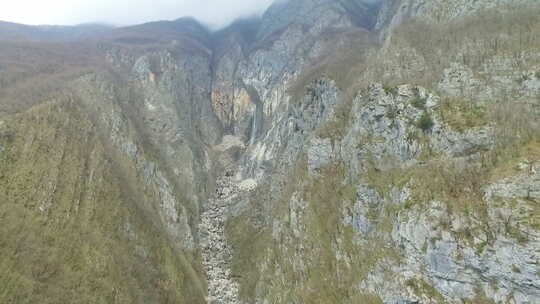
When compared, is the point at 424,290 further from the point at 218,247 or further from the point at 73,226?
the point at 73,226

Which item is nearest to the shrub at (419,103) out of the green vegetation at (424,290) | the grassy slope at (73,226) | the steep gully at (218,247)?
the green vegetation at (424,290)

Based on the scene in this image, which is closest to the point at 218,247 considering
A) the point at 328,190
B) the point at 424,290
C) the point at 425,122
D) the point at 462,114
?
the point at 328,190

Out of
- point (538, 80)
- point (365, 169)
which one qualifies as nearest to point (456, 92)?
point (538, 80)

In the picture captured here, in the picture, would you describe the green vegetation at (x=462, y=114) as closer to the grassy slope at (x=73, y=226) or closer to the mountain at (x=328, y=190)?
the mountain at (x=328, y=190)

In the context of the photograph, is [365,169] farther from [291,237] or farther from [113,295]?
[113,295]

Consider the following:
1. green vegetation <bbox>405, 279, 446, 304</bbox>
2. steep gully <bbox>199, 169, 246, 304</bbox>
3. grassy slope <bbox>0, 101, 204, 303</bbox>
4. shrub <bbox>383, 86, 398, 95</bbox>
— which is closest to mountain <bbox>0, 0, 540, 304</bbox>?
green vegetation <bbox>405, 279, 446, 304</bbox>

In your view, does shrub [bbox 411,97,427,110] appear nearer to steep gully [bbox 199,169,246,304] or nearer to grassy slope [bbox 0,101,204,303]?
steep gully [bbox 199,169,246,304]
